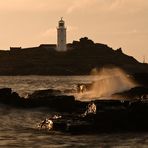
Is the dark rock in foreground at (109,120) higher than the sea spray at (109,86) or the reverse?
the reverse

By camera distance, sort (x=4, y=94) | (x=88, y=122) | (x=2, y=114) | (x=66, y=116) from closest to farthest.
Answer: (x=88, y=122)
(x=66, y=116)
(x=2, y=114)
(x=4, y=94)

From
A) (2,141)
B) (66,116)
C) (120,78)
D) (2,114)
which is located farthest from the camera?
(120,78)

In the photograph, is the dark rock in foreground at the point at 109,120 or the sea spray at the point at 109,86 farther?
the sea spray at the point at 109,86

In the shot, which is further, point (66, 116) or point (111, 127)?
point (66, 116)

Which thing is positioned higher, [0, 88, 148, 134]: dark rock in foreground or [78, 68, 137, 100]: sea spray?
[78, 68, 137, 100]: sea spray

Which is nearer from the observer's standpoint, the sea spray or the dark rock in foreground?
the dark rock in foreground

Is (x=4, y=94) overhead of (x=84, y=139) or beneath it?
overhead

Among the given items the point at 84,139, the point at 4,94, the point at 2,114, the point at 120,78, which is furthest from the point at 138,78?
the point at 84,139

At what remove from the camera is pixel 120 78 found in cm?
7325

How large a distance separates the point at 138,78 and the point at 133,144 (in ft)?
114

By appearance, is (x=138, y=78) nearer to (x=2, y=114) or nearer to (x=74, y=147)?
(x=2, y=114)

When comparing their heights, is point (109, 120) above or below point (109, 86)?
below

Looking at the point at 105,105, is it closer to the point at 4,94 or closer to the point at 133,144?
the point at 133,144

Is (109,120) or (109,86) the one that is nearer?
(109,120)
